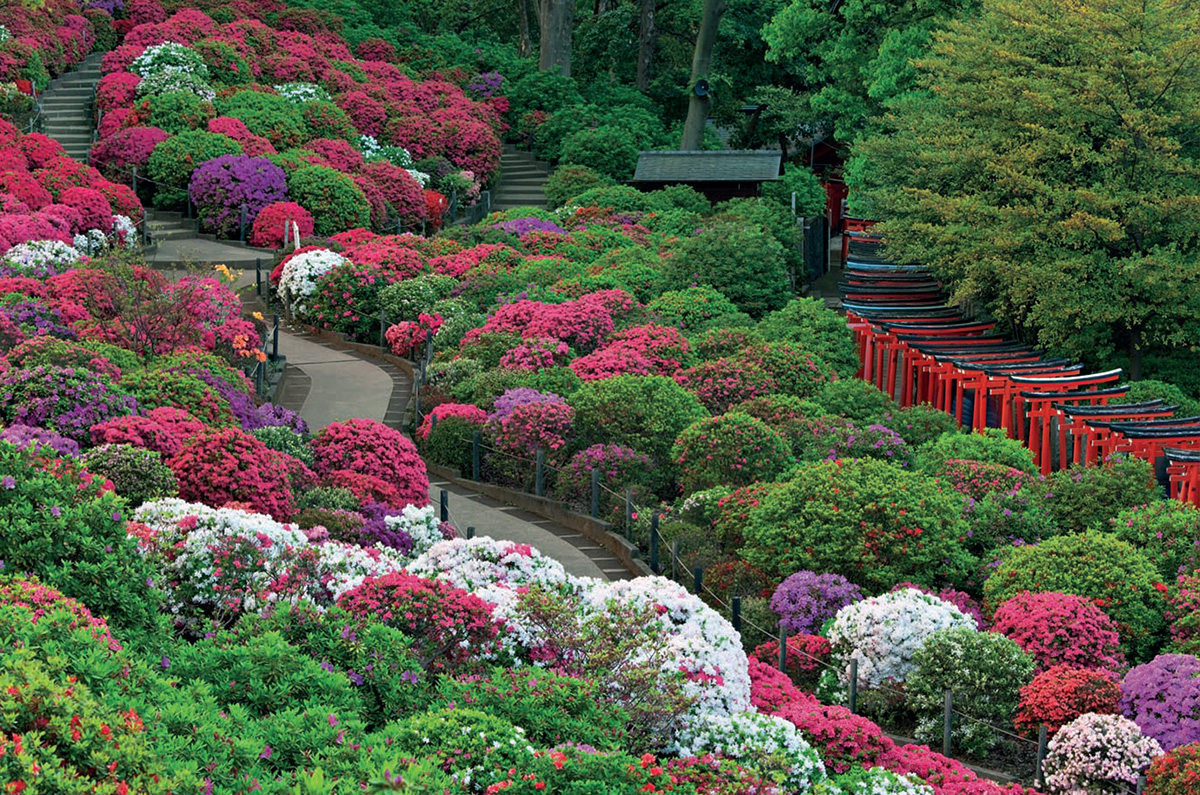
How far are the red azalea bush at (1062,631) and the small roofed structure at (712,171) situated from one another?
82.8 ft

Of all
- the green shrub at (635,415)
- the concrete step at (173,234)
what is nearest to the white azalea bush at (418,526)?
the green shrub at (635,415)

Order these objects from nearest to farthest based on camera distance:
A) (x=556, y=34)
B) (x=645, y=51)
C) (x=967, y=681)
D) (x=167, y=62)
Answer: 1. (x=967, y=681)
2. (x=167, y=62)
3. (x=556, y=34)
4. (x=645, y=51)

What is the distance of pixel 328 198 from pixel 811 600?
19.3 m

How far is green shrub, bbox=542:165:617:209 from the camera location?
40469 mm

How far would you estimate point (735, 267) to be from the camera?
30000 millimetres

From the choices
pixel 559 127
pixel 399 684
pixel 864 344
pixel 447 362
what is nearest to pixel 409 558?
pixel 399 684

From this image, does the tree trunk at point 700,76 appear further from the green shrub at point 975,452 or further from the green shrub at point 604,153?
the green shrub at point 975,452

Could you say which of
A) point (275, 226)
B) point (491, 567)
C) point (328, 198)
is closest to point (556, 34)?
point (328, 198)

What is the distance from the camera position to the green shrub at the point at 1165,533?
17922 millimetres

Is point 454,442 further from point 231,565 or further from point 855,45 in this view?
point 855,45

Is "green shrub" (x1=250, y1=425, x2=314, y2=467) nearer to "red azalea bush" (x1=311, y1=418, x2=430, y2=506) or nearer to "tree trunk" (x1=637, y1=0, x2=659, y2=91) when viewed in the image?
"red azalea bush" (x1=311, y1=418, x2=430, y2=506)

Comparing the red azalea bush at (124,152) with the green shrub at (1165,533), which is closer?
the green shrub at (1165,533)

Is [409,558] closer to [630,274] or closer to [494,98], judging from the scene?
[630,274]

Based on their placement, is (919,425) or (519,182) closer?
(919,425)
